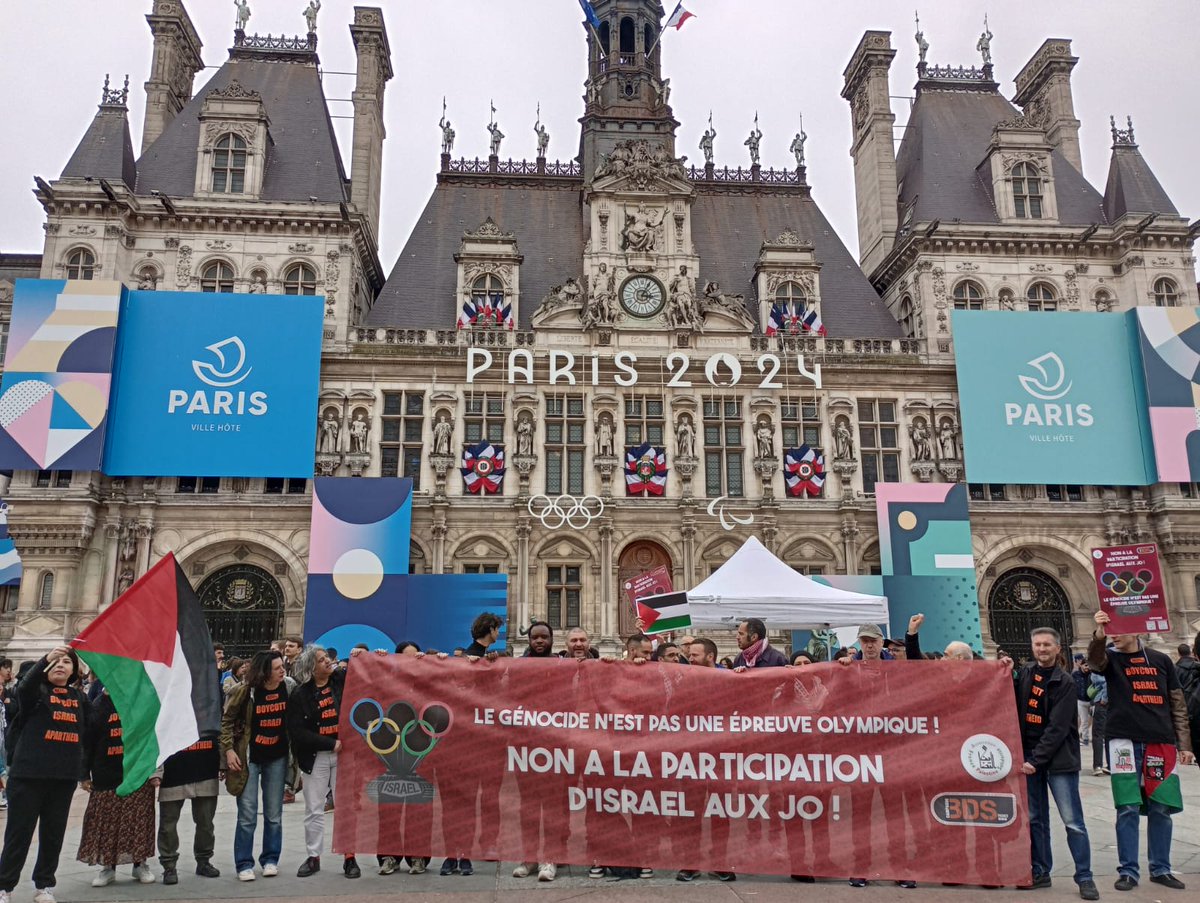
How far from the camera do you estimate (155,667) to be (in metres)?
8.75

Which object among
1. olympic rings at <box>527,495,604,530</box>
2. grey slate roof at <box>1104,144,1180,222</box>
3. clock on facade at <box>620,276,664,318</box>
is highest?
grey slate roof at <box>1104,144,1180,222</box>

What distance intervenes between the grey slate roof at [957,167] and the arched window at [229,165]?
23.4 metres

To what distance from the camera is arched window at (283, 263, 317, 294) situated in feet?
102

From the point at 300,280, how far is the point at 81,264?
660 centimetres

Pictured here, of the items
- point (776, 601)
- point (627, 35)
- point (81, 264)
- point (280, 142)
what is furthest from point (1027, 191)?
point (81, 264)

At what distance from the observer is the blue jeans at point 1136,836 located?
326 inches

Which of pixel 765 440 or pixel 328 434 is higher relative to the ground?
pixel 328 434

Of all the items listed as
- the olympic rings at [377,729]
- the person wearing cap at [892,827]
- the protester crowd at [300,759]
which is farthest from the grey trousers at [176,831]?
the person wearing cap at [892,827]

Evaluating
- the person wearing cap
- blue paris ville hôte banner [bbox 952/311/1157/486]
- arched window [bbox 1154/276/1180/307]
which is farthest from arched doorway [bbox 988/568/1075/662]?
the person wearing cap

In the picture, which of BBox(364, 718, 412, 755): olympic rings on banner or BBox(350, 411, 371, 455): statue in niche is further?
BBox(350, 411, 371, 455): statue in niche

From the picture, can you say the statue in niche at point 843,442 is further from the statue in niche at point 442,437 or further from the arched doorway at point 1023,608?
the statue in niche at point 442,437

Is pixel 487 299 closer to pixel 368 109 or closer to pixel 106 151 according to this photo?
pixel 368 109

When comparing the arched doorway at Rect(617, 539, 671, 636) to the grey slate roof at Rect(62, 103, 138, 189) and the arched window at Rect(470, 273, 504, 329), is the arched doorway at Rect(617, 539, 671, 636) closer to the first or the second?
the arched window at Rect(470, 273, 504, 329)

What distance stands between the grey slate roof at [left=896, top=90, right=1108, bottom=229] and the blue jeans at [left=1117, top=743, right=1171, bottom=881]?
28.1 meters
